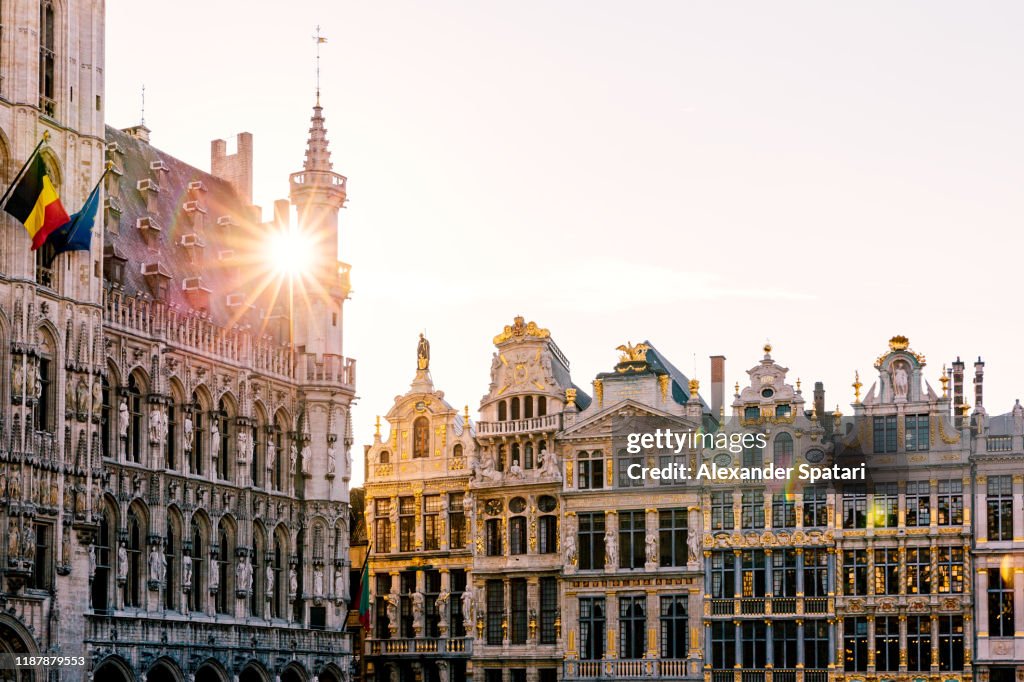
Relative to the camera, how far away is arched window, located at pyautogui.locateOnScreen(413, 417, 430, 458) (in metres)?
69.4

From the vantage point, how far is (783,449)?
212ft

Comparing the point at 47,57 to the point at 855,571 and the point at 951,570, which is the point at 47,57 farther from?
the point at 951,570

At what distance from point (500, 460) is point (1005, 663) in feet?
60.0

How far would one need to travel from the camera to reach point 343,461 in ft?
205

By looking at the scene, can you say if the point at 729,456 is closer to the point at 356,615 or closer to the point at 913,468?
the point at 913,468

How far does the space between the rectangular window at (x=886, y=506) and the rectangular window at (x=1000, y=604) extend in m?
3.45

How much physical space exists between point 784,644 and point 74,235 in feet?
88.8

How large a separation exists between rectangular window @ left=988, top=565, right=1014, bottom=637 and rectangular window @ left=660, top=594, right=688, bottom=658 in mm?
9821

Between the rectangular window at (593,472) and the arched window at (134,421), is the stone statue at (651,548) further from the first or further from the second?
the arched window at (134,421)

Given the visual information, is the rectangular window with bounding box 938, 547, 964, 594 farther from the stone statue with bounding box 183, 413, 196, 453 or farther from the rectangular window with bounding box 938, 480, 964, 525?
the stone statue with bounding box 183, 413, 196, 453

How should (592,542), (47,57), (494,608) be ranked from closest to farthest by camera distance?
(47,57) → (592,542) → (494,608)

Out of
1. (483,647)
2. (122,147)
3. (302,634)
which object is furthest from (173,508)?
(483,647)

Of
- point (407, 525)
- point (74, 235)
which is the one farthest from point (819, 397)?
point (74, 235)

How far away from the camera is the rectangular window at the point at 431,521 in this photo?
6869cm
